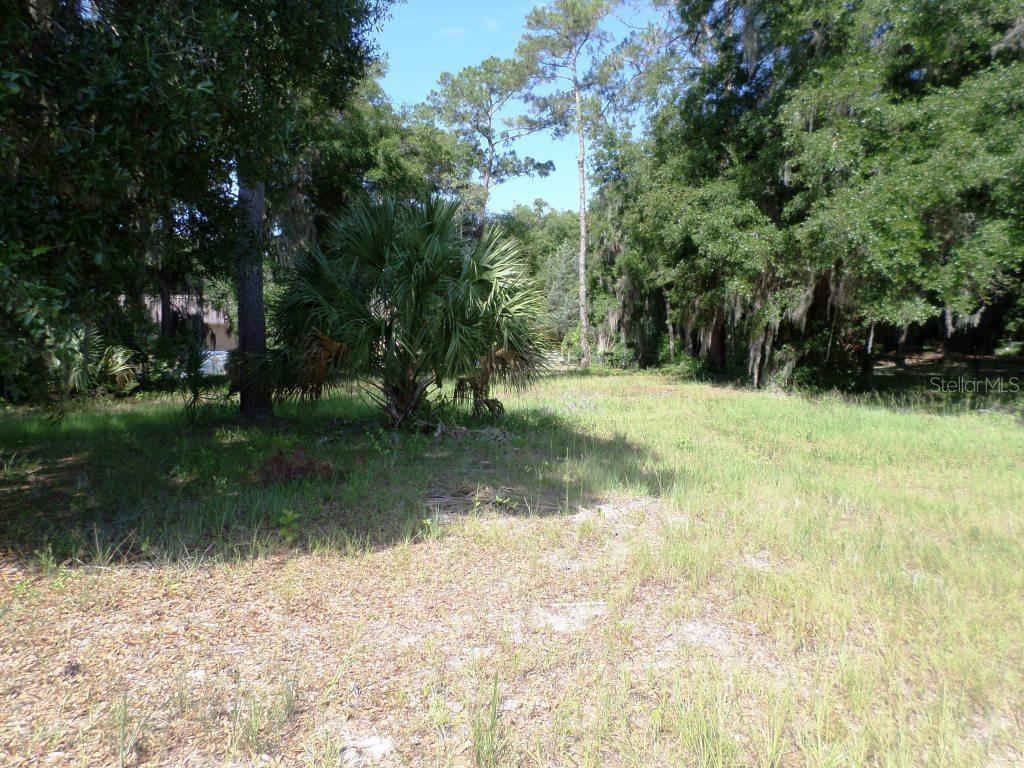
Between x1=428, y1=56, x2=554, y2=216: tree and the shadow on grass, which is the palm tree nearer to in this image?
the shadow on grass

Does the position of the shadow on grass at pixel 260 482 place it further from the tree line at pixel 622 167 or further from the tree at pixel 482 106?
the tree at pixel 482 106

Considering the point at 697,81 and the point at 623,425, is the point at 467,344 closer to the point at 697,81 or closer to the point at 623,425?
the point at 623,425

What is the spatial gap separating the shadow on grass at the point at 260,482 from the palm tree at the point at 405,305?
109 cm

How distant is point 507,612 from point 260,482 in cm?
344

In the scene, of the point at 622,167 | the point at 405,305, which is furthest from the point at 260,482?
the point at 622,167

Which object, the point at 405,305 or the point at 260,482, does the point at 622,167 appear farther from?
the point at 260,482

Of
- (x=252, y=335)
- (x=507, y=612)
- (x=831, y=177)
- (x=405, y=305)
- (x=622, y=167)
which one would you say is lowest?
(x=507, y=612)

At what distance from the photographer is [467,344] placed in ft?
23.3

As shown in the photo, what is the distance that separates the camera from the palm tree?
23.2 ft

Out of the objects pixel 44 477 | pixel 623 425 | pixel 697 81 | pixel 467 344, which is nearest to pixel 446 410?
pixel 467 344

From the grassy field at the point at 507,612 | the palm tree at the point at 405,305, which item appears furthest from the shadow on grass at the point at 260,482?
the palm tree at the point at 405,305

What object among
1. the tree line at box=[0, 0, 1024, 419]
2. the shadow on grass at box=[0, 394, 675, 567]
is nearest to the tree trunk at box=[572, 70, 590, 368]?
the tree line at box=[0, 0, 1024, 419]

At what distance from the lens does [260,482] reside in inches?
226

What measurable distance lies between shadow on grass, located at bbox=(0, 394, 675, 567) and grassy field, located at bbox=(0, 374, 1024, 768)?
39mm
